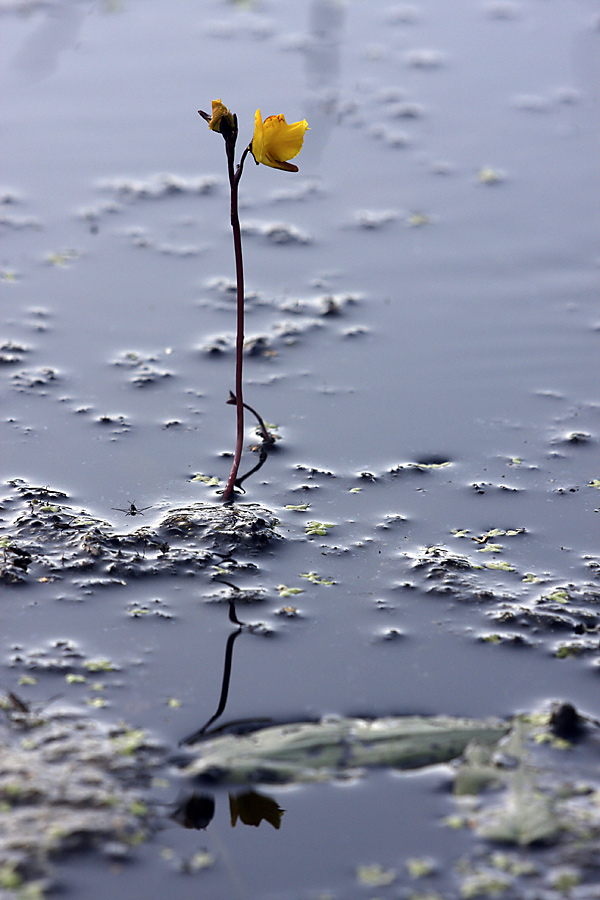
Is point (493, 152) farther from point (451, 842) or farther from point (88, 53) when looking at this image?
point (451, 842)

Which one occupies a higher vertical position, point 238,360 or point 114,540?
point 238,360

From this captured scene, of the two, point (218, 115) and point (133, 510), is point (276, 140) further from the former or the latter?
point (133, 510)

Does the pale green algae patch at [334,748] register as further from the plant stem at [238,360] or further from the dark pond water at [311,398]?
the plant stem at [238,360]

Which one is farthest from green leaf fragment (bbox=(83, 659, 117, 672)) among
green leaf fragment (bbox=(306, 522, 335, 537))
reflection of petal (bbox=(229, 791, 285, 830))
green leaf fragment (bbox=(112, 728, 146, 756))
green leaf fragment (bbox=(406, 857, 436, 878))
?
green leaf fragment (bbox=(406, 857, 436, 878))

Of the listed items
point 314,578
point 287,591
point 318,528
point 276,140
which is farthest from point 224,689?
point 276,140

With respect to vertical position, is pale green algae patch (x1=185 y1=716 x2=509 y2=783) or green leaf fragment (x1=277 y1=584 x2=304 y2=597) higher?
green leaf fragment (x1=277 y1=584 x2=304 y2=597)

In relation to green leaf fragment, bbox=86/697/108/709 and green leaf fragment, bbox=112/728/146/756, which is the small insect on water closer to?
green leaf fragment, bbox=86/697/108/709

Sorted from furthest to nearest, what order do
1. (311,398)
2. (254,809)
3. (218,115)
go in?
1. (311,398)
2. (218,115)
3. (254,809)
